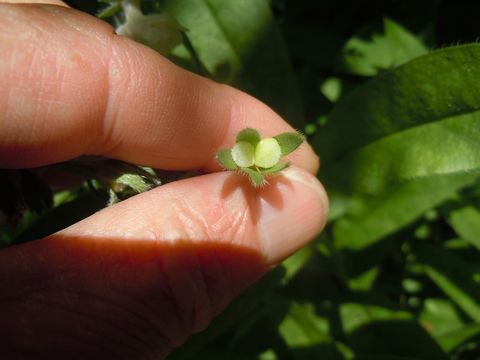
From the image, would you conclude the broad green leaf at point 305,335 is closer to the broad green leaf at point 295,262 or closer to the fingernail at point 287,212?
the broad green leaf at point 295,262

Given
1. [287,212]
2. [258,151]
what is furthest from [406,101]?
[258,151]

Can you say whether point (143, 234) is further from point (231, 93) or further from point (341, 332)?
point (341, 332)

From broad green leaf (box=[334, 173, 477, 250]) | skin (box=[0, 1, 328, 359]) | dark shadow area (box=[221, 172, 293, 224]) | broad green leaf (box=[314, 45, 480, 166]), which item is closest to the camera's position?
skin (box=[0, 1, 328, 359])

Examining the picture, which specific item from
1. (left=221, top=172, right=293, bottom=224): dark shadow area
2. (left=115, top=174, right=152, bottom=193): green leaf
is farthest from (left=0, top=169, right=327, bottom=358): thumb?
(left=115, top=174, right=152, bottom=193): green leaf

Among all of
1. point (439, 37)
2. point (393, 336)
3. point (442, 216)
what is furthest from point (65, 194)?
point (439, 37)

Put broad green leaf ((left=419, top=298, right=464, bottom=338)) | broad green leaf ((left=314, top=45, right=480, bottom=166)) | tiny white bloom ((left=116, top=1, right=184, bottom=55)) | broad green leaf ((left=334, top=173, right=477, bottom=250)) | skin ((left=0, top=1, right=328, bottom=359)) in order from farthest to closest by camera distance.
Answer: broad green leaf ((left=419, top=298, right=464, bottom=338)) → broad green leaf ((left=334, top=173, right=477, bottom=250)) → tiny white bloom ((left=116, top=1, right=184, bottom=55)) → broad green leaf ((left=314, top=45, right=480, bottom=166)) → skin ((left=0, top=1, right=328, bottom=359))

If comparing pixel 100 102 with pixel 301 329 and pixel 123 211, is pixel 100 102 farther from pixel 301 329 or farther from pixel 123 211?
pixel 301 329

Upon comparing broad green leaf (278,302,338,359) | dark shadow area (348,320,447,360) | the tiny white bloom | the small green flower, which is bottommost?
broad green leaf (278,302,338,359)

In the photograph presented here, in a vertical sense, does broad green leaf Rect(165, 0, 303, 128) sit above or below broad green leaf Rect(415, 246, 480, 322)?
above

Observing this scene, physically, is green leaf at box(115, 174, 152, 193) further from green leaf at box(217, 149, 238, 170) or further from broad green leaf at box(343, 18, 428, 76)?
broad green leaf at box(343, 18, 428, 76)
